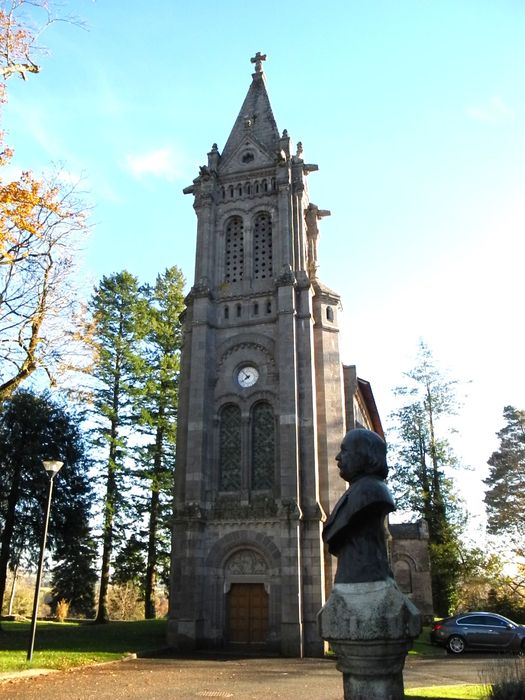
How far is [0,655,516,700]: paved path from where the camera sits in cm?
1116

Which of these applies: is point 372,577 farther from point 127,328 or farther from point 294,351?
point 127,328

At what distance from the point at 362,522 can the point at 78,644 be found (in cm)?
1771

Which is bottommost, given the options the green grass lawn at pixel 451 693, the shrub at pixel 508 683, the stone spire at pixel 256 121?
the green grass lawn at pixel 451 693

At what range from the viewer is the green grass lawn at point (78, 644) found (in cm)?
1438

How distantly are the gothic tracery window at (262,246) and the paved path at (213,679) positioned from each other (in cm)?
1643

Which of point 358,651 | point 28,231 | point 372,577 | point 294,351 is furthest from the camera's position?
point 294,351

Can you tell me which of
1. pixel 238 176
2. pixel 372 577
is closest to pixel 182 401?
pixel 238 176

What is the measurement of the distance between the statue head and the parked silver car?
16493 millimetres

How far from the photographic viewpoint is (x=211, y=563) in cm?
2177

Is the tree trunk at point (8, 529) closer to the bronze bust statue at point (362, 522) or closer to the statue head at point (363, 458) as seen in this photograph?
the bronze bust statue at point (362, 522)

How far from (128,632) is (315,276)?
18.2m

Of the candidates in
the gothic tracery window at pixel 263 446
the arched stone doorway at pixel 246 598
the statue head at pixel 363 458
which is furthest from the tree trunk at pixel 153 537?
the statue head at pixel 363 458

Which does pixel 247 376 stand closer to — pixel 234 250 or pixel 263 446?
pixel 263 446

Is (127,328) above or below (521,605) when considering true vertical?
above
